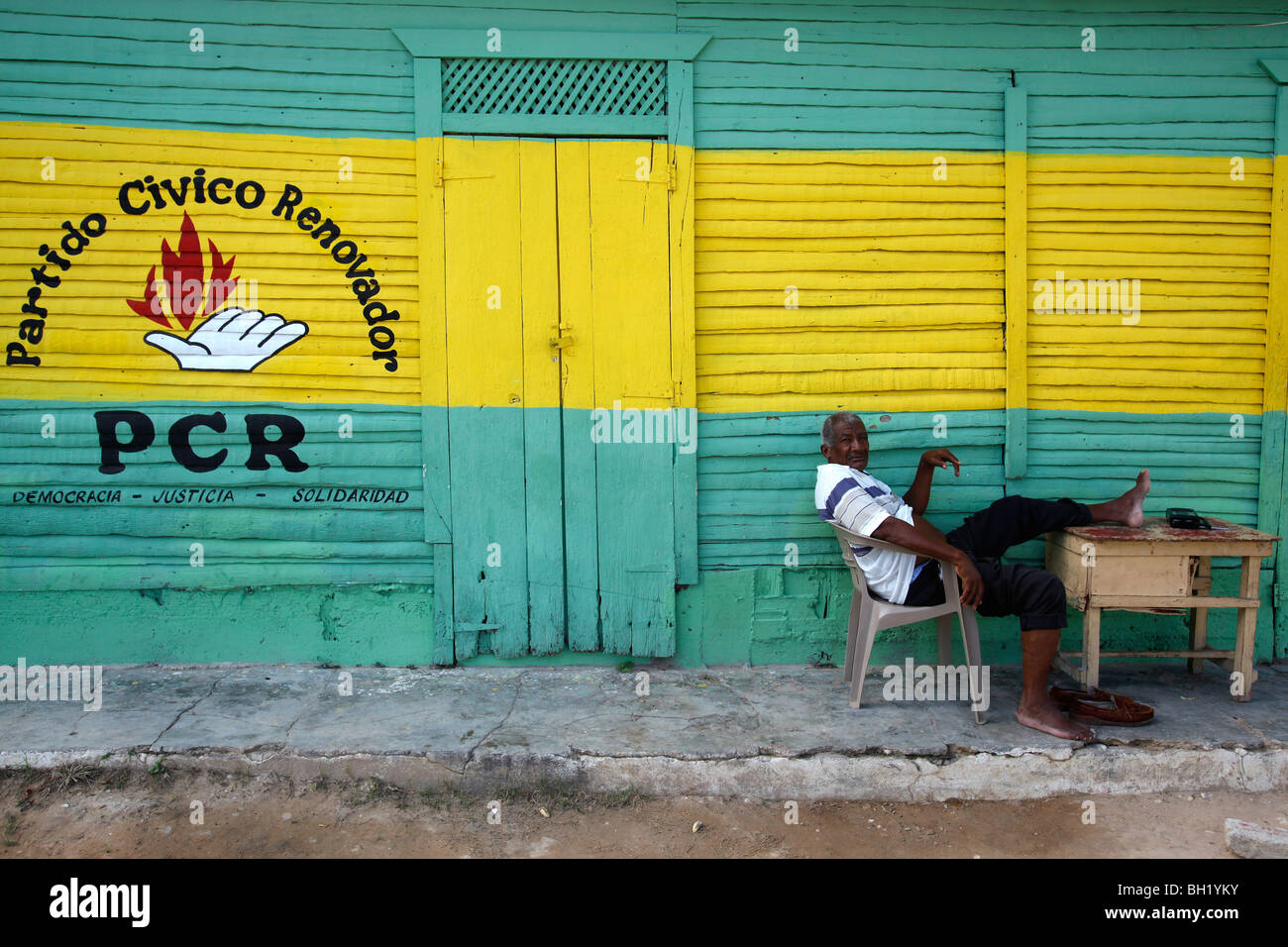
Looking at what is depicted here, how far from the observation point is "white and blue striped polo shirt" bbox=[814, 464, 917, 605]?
4098mm

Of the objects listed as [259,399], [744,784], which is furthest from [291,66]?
[744,784]

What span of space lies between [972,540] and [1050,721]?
938 mm

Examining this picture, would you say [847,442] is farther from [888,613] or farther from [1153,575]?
[1153,575]

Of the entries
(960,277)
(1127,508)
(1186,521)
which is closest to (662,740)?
(1127,508)

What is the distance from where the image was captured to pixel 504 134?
15.2ft

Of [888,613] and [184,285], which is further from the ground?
[184,285]

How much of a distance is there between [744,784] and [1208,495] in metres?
3.11

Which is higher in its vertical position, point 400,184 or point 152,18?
point 152,18

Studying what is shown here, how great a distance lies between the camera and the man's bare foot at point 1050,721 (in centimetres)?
394

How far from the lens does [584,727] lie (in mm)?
4105

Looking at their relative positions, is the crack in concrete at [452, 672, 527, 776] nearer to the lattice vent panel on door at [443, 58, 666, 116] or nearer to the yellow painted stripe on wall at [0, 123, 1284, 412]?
the yellow painted stripe on wall at [0, 123, 1284, 412]

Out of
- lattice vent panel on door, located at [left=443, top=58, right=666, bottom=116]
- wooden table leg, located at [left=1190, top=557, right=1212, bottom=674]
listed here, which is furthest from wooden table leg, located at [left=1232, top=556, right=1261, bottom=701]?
lattice vent panel on door, located at [left=443, top=58, right=666, bottom=116]
